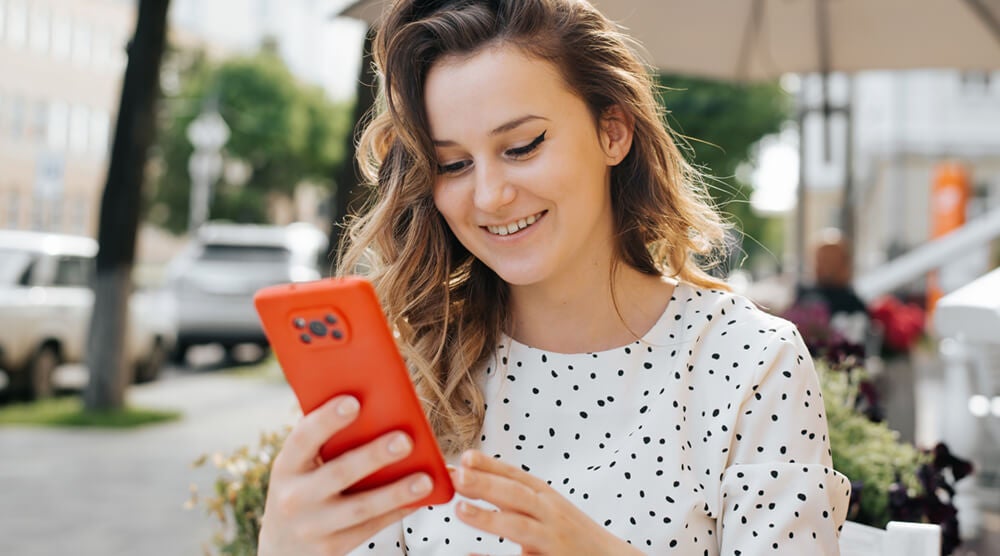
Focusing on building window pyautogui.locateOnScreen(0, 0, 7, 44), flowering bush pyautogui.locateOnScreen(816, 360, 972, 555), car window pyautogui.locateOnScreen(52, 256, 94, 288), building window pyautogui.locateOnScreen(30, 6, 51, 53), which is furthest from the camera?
building window pyautogui.locateOnScreen(30, 6, 51, 53)

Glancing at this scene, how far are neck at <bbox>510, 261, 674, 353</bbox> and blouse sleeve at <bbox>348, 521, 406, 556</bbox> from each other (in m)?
0.44

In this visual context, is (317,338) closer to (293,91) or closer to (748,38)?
(748,38)

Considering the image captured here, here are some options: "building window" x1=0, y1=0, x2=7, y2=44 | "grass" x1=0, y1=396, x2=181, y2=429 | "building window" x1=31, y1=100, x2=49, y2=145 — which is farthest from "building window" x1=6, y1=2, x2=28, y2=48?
"grass" x1=0, y1=396, x2=181, y2=429

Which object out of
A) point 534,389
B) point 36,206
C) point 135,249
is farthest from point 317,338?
point 36,206

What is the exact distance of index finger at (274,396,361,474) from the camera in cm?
131

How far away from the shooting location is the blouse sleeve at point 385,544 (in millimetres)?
1909

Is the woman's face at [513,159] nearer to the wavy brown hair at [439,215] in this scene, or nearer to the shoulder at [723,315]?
the wavy brown hair at [439,215]

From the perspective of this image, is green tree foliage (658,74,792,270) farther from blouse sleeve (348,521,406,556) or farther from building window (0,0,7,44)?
building window (0,0,7,44)

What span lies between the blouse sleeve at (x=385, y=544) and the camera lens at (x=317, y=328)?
726 mm

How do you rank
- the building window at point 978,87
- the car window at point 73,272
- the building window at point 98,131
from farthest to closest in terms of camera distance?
1. the building window at point 98,131
2. the building window at point 978,87
3. the car window at point 73,272

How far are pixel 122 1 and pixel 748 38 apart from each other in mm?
49661

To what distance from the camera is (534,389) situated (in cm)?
202

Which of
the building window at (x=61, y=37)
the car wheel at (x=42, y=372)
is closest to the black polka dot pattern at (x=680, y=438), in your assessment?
the car wheel at (x=42, y=372)

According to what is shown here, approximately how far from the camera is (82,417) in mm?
9148
